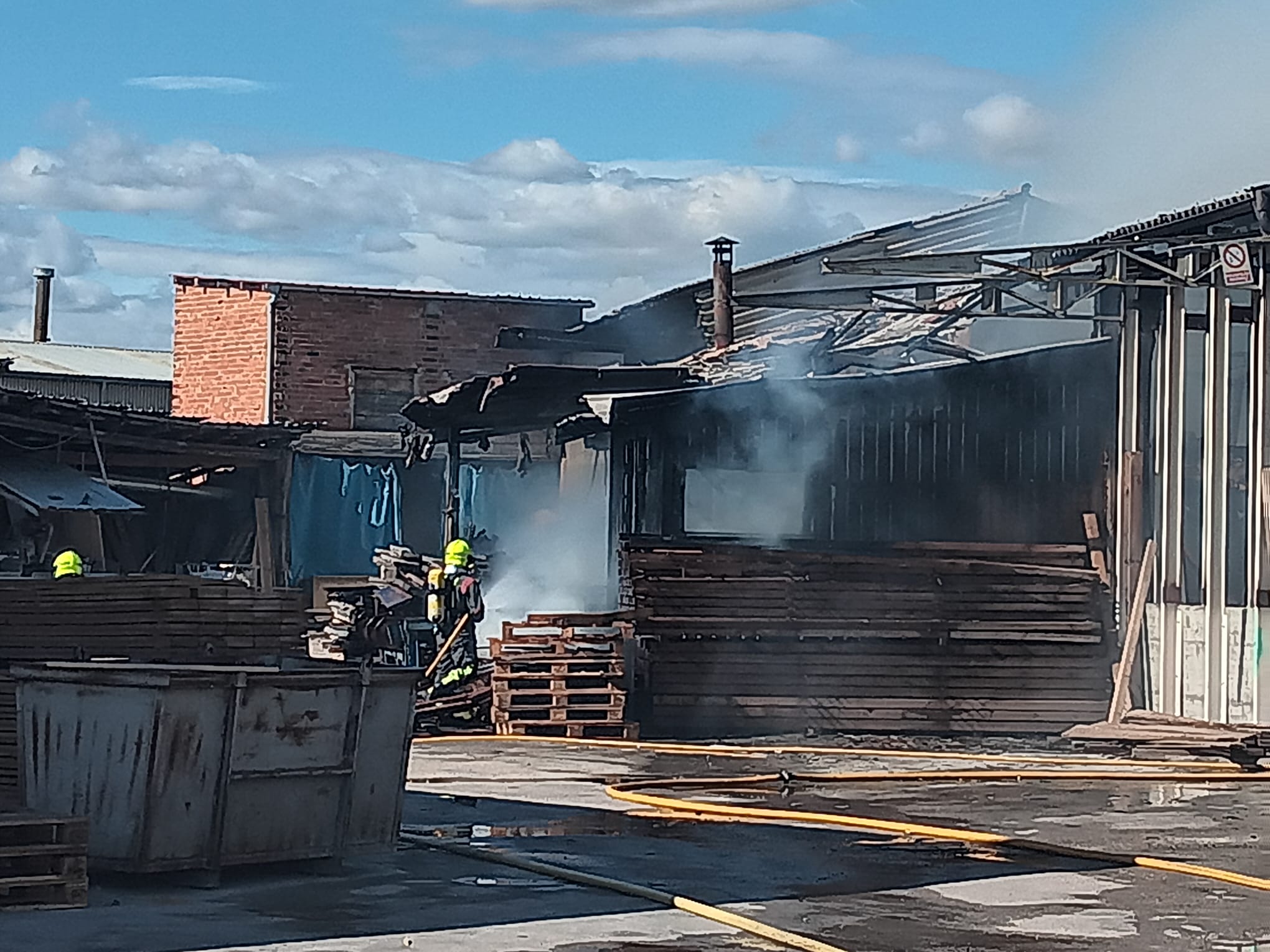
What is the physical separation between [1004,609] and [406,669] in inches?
433

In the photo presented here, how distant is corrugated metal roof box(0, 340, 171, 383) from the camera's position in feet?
165

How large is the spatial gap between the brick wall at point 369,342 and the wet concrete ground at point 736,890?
24676 mm

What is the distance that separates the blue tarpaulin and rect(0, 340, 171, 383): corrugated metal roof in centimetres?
1793

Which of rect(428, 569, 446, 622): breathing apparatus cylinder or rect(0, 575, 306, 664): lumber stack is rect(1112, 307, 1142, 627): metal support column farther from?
rect(0, 575, 306, 664): lumber stack

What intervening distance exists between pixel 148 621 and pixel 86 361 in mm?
42689

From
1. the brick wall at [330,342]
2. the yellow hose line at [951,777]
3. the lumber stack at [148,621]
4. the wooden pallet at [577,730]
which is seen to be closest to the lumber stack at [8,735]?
the lumber stack at [148,621]

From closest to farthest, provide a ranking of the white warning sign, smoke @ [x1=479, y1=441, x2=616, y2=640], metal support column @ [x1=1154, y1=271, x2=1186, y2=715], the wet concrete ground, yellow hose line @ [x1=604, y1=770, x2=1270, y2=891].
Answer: the wet concrete ground
yellow hose line @ [x1=604, y1=770, x2=1270, y2=891]
the white warning sign
metal support column @ [x1=1154, y1=271, x2=1186, y2=715]
smoke @ [x1=479, y1=441, x2=616, y2=640]

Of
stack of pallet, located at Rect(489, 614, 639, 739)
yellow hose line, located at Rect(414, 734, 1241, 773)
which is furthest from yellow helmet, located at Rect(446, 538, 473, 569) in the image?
yellow hose line, located at Rect(414, 734, 1241, 773)

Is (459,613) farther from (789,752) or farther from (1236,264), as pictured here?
(1236,264)

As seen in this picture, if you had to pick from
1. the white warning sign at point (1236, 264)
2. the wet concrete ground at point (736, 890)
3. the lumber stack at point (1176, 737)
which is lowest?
the wet concrete ground at point (736, 890)

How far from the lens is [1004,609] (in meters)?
20.7

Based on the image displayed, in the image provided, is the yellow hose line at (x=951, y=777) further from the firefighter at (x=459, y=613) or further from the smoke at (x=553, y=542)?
the smoke at (x=553, y=542)

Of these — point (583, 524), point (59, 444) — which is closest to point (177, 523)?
point (59, 444)

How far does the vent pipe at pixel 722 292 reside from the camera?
3022 cm
